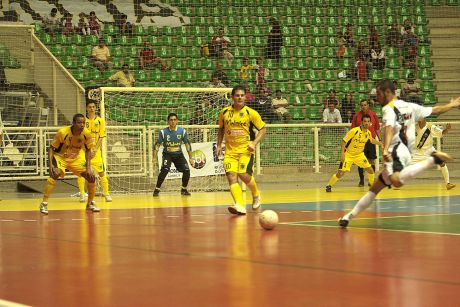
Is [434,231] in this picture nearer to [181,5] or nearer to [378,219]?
[378,219]

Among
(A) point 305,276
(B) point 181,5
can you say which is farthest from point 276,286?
(B) point 181,5

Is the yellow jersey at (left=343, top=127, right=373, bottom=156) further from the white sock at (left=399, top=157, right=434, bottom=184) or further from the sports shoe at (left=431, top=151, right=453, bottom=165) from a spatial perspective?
the sports shoe at (left=431, top=151, right=453, bottom=165)

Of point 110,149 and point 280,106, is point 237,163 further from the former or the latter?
point 280,106

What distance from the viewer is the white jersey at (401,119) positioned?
39.9 ft

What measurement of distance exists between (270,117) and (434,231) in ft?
61.3

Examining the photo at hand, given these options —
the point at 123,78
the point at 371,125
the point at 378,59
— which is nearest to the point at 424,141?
the point at 371,125

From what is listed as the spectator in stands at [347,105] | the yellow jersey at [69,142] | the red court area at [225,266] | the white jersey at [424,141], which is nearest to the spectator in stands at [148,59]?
the spectator in stands at [347,105]

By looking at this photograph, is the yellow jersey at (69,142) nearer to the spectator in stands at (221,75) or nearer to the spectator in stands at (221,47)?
the spectator in stands at (221,75)

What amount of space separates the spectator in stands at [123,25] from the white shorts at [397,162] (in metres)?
22.9

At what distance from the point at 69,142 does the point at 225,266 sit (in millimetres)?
9817

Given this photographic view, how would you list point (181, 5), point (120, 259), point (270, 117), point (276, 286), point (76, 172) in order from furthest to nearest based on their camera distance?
point (181, 5)
point (270, 117)
point (76, 172)
point (120, 259)
point (276, 286)

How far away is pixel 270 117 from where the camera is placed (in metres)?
30.4

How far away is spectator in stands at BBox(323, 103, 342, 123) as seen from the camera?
30.6 meters

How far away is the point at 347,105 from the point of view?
3161 centimetres
